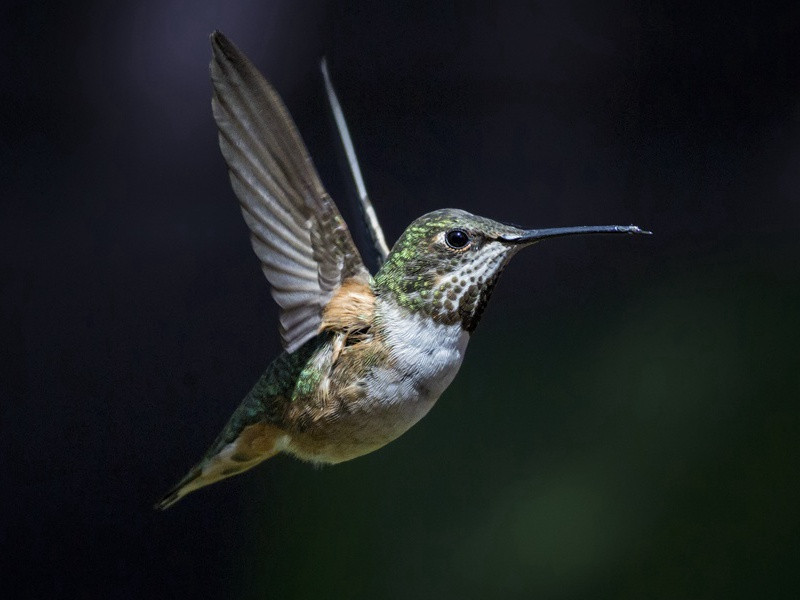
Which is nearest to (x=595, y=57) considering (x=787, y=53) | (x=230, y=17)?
(x=787, y=53)

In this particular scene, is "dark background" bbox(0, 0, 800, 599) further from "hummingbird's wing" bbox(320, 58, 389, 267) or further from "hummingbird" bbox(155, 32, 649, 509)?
"hummingbird" bbox(155, 32, 649, 509)

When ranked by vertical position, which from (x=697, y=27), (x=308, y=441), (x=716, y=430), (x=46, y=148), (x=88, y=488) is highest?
(x=46, y=148)

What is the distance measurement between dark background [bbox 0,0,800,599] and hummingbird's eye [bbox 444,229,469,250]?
77cm

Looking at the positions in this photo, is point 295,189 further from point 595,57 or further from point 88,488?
point 595,57

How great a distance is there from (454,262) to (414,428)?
917 mm

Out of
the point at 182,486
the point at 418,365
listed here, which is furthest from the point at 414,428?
the point at 418,365

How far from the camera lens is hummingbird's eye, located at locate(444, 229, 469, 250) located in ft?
1.79

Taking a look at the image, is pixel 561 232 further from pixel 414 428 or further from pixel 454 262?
pixel 414 428

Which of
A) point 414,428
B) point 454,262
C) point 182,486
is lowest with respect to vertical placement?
point 414,428

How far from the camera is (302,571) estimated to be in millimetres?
1369

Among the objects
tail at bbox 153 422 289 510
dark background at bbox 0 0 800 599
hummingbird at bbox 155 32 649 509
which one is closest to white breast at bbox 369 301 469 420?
hummingbird at bbox 155 32 649 509

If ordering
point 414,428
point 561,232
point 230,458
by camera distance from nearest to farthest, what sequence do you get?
1. point 561,232
2. point 230,458
3. point 414,428

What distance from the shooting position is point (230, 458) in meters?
0.67

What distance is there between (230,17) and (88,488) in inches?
28.8
